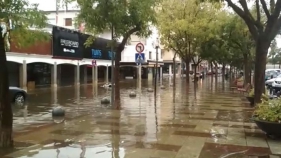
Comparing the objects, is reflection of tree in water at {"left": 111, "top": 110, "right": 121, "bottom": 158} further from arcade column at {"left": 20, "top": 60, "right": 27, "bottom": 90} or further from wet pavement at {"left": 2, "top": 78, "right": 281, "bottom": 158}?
arcade column at {"left": 20, "top": 60, "right": 27, "bottom": 90}

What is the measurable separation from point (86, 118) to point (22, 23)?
490cm

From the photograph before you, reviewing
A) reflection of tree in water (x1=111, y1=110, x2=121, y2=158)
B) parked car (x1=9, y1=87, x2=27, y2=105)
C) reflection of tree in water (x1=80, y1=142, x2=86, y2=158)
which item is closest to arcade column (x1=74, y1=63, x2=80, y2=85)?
parked car (x1=9, y1=87, x2=27, y2=105)

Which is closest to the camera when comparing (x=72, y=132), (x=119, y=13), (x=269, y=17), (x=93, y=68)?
(x=72, y=132)

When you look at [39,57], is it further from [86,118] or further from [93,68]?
[86,118]

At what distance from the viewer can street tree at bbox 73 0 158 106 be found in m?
12.7

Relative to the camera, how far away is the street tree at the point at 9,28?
6844 mm

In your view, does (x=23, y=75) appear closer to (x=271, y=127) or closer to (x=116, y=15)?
(x=116, y=15)

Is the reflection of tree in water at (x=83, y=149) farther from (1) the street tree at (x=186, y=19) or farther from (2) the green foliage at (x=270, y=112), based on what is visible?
(1) the street tree at (x=186, y=19)

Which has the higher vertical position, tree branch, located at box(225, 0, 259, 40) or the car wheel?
tree branch, located at box(225, 0, 259, 40)

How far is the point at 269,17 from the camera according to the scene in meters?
10.6

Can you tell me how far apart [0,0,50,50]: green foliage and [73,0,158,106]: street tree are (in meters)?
4.63

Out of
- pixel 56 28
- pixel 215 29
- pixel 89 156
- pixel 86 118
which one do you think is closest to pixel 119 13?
pixel 86 118

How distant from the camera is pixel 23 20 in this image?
24.0 ft

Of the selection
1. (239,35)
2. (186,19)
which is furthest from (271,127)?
(186,19)
